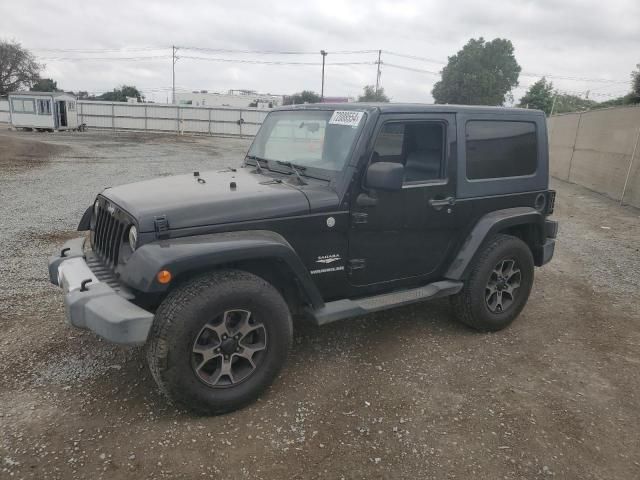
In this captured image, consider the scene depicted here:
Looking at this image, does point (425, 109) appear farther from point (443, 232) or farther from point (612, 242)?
point (612, 242)

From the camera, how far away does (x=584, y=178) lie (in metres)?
14.4

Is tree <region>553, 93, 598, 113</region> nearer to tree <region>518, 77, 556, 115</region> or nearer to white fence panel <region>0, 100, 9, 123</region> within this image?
tree <region>518, 77, 556, 115</region>

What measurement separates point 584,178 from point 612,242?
7.31m

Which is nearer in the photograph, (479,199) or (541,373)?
(541,373)

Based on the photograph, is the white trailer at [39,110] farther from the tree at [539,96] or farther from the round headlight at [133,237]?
the tree at [539,96]

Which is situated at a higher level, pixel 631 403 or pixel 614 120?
pixel 614 120

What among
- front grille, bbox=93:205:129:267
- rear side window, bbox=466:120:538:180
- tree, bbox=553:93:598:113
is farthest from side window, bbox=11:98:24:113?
tree, bbox=553:93:598:113

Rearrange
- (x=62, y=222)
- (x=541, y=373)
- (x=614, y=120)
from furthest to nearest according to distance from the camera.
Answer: (x=614, y=120)
(x=62, y=222)
(x=541, y=373)

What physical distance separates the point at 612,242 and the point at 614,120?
238 inches

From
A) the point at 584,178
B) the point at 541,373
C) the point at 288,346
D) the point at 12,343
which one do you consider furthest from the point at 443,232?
the point at 584,178

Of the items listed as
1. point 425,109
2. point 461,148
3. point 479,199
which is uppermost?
point 425,109

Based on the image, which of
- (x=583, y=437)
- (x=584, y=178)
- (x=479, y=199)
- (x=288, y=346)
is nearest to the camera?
(x=583, y=437)

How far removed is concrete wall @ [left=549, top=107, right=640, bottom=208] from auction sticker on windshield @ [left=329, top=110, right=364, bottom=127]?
32.2 feet

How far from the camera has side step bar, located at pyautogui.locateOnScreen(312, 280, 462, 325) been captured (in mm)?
3411
